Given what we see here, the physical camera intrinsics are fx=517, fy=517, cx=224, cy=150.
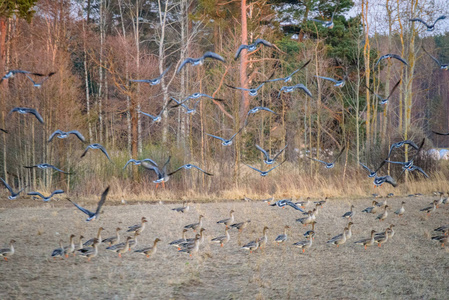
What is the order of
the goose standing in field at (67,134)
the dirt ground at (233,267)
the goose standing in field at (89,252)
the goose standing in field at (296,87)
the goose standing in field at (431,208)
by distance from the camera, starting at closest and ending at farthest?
the dirt ground at (233,267) < the goose standing in field at (89,252) < the goose standing in field at (67,134) < the goose standing in field at (296,87) < the goose standing in field at (431,208)

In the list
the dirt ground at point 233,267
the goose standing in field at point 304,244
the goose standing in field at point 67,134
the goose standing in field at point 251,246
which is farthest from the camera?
the goose standing in field at point 67,134

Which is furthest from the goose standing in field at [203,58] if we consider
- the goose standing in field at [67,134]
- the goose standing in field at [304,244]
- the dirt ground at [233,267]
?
the goose standing in field at [304,244]

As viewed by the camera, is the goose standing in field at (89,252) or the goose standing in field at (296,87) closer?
the goose standing in field at (89,252)

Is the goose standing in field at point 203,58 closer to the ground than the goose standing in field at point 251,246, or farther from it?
farther from it

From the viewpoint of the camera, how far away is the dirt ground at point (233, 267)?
6.60 m

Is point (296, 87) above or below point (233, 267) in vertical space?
above

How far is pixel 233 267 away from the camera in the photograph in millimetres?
7898

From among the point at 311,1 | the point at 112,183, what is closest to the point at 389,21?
the point at 311,1

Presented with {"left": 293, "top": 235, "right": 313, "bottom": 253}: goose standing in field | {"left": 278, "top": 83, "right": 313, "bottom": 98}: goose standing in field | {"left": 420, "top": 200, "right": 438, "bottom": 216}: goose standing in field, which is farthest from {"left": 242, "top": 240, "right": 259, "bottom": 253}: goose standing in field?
{"left": 420, "top": 200, "right": 438, "bottom": 216}: goose standing in field

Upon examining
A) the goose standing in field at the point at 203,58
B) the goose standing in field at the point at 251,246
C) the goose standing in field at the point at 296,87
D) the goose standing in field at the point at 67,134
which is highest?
the goose standing in field at the point at 203,58

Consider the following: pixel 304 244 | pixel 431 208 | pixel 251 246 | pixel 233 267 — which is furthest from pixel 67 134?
pixel 431 208

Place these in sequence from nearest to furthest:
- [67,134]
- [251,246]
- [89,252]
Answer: [89,252], [251,246], [67,134]

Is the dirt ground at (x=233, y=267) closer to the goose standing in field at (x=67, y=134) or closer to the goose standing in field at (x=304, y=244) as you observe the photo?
the goose standing in field at (x=304, y=244)

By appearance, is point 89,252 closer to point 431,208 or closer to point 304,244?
point 304,244
